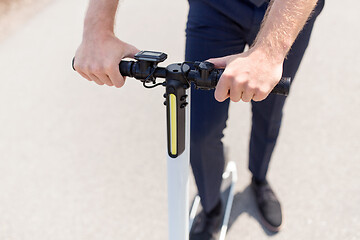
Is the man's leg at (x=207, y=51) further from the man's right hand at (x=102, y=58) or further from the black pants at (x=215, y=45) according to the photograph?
the man's right hand at (x=102, y=58)

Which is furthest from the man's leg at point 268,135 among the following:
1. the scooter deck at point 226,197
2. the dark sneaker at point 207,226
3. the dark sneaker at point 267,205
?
the dark sneaker at point 207,226

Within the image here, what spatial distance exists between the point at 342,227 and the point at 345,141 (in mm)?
638

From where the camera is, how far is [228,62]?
2.98ft

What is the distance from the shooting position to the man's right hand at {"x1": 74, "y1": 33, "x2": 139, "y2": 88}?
37.8 inches

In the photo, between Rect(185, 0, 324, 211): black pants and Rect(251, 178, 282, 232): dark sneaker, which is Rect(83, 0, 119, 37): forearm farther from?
Rect(251, 178, 282, 232): dark sneaker

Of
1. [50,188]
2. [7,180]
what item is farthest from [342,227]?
[7,180]

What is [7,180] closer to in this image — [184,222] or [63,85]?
[63,85]

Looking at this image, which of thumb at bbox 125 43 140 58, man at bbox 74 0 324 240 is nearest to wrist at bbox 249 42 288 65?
man at bbox 74 0 324 240

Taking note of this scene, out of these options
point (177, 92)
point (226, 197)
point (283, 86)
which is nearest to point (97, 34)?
point (177, 92)

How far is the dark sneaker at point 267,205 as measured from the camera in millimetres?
1749

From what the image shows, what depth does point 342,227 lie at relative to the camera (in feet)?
5.67

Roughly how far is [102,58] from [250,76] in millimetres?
401

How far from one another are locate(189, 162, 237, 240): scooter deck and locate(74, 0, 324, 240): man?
0.04 m

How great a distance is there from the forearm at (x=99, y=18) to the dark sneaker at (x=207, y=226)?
106cm
